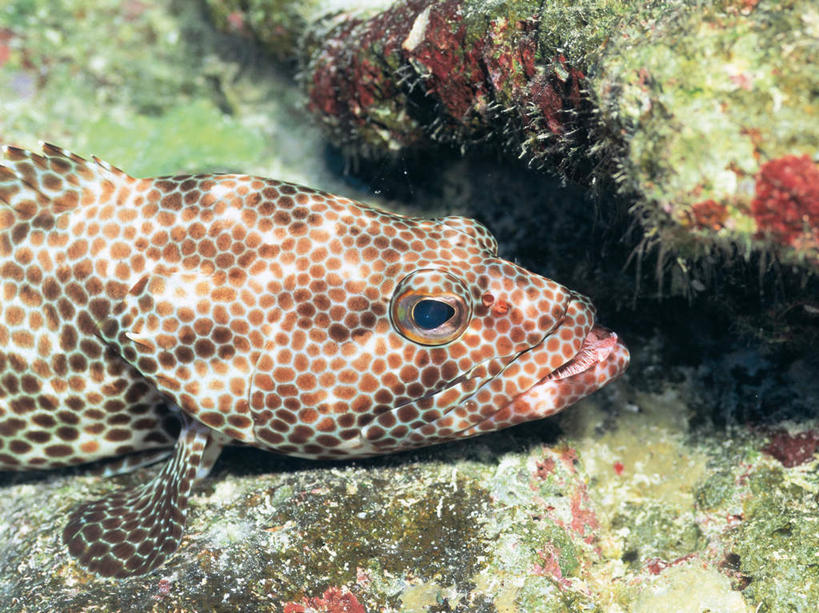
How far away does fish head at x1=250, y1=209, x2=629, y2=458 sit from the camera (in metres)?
3.22

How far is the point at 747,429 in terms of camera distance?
386cm

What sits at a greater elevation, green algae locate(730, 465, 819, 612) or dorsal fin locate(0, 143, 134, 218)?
green algae locate(730, 465, 819, 612)

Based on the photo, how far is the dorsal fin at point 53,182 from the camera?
3.59 metres

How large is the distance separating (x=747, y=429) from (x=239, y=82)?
596cm

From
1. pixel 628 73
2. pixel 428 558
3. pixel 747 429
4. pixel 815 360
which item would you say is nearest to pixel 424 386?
pixel 428 558

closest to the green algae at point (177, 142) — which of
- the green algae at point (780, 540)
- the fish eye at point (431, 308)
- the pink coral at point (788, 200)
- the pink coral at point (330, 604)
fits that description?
the fish eye at point (431, 308)

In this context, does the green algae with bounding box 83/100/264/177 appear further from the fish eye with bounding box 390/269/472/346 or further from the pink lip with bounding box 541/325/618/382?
the pink lip with bounding box 541/325/618/382

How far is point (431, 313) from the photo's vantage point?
3178mm

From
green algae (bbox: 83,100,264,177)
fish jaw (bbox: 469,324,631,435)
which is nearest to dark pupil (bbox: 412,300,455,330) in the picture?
fish jaw (bbox: 469,324,631,435)

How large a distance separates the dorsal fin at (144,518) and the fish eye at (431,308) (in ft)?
4.25

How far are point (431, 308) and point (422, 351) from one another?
0.75ft

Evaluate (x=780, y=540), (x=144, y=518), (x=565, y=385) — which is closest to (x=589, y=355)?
(x=565, y=385)

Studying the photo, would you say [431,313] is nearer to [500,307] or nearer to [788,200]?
[500,307]

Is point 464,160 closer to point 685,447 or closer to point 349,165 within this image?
point 349,165
